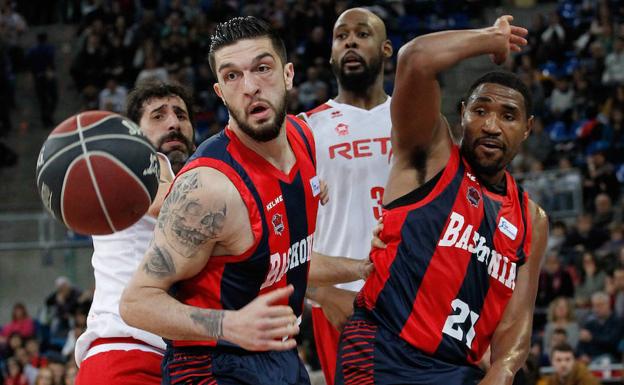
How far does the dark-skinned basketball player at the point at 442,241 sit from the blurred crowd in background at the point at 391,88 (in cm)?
459

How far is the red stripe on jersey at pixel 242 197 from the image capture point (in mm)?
4535

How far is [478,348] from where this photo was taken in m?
5.07

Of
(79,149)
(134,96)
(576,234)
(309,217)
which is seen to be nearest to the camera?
(79,149)

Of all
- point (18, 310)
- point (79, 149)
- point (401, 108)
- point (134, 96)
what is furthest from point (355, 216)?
point (18, 310)

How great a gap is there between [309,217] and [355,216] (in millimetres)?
1712

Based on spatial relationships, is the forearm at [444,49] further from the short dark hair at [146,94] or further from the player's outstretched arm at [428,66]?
the short dark hair at [146,94]

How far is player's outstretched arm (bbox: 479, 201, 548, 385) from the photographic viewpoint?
5113 mm

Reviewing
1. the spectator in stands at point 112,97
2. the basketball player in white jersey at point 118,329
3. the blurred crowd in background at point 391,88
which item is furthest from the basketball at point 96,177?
the spectator in stands at point 112,97

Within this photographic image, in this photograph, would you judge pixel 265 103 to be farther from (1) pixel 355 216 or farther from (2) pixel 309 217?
(1) pixel 355 216

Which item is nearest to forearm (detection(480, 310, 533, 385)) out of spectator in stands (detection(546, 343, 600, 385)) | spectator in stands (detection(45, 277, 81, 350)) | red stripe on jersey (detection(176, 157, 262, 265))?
red stripe on jersey (detection(176, 157, 262, 265))

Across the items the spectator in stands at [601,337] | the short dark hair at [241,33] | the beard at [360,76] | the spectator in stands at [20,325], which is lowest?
the spectator in stands at [20,325]

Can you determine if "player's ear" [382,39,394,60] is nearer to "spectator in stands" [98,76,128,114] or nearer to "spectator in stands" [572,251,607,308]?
"spectator in stands" [572,251,607,308]

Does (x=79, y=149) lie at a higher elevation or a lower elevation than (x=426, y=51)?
lower

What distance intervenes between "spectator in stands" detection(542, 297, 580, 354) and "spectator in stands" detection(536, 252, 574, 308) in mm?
775
